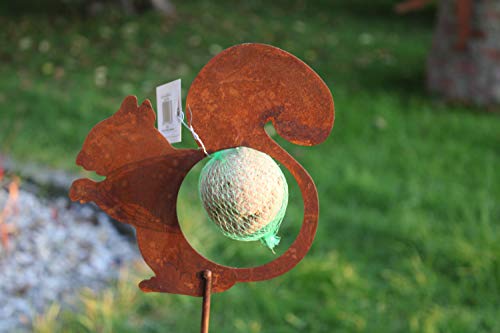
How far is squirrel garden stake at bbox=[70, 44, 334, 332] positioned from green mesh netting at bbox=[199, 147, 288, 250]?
47 mm

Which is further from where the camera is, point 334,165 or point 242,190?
point 334,165

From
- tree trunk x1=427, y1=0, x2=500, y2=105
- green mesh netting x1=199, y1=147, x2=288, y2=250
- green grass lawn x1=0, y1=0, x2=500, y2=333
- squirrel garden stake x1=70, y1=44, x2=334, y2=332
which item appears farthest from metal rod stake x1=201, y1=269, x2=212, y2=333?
tree trunk x1=427, y1=0, x2=500, y2=105

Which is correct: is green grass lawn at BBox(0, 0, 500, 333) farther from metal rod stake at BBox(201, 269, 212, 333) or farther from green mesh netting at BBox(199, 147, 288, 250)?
green mesh netting at BBox(199, 147, 288, 250)

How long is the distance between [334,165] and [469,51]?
1.68m

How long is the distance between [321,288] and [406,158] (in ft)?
4.88

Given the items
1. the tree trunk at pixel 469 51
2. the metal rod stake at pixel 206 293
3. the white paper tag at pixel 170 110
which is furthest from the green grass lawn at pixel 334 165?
the white paper tag at pixel 170 110

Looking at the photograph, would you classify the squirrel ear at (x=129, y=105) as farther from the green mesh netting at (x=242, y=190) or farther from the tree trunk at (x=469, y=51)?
the tree trunk at (x=469, y=51)

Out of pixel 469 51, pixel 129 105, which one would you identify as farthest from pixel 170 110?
pixel 469 51

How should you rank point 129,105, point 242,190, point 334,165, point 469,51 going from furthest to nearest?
1. point 469,51
2. point 334,165
3. point 129,105
4. point 242,190

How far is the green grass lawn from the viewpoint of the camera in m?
2.33

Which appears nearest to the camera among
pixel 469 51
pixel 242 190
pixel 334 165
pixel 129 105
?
pixel 242 190

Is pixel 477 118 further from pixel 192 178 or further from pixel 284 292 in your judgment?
pixel 284 292

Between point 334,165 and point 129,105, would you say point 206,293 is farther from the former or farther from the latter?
point 334,165

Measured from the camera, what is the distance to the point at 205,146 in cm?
117
